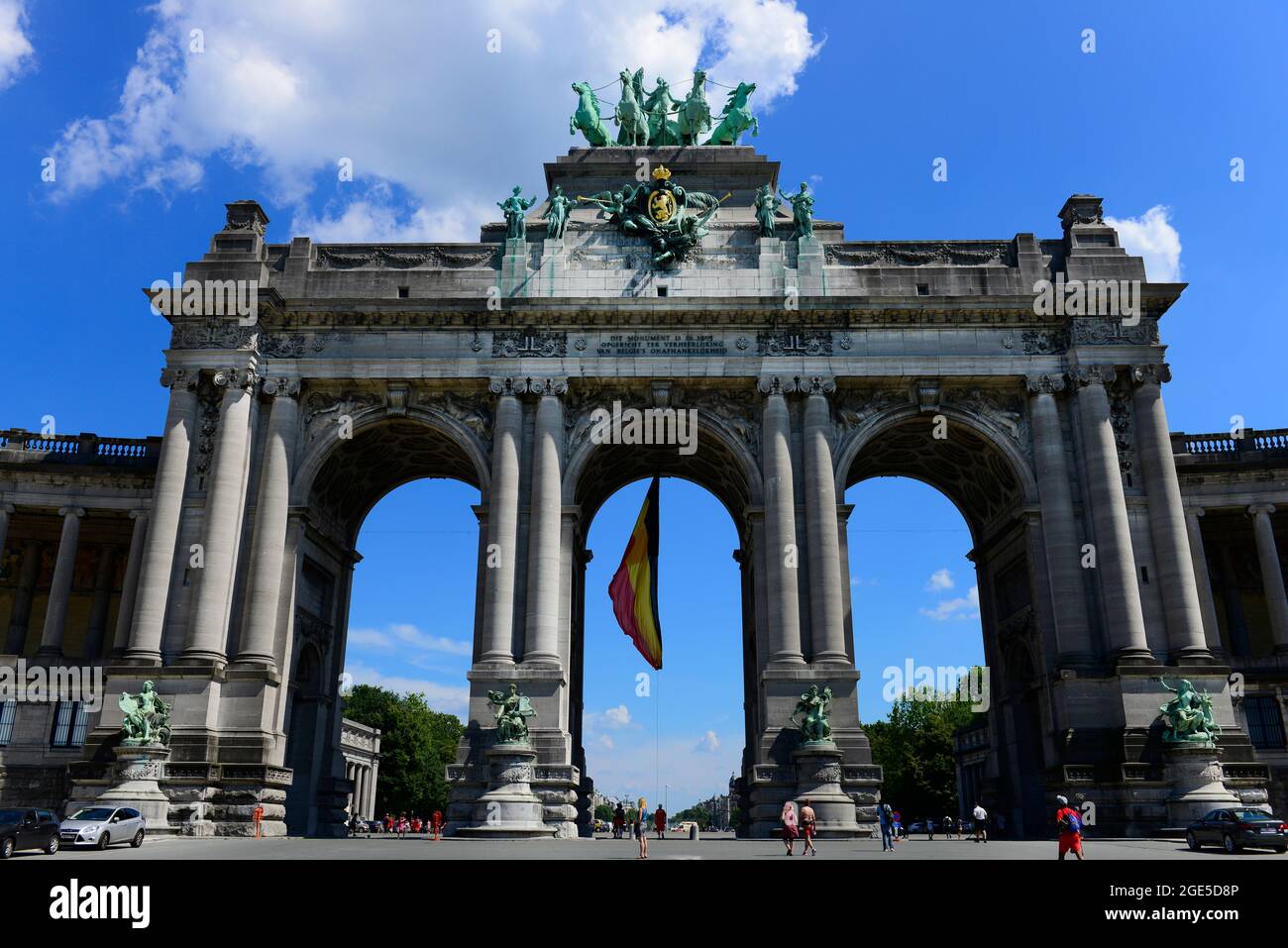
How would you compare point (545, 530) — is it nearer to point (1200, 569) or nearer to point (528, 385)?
point (528, 385)

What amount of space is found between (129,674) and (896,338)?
33294 mm

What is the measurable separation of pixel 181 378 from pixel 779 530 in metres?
25.4

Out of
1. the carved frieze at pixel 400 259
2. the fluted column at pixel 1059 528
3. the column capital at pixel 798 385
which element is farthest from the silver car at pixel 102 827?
the fluted column at pixel 1059 528

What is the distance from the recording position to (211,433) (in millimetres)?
40156

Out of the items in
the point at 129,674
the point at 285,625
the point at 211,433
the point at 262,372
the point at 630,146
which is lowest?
the point at 129,674

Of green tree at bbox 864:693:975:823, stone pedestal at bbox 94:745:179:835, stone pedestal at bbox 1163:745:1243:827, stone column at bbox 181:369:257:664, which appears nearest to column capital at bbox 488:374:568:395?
stone column at bbox 181:369:257:664

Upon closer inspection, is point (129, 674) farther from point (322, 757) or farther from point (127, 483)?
point (127, 483)

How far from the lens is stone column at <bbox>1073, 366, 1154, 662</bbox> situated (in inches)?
1454

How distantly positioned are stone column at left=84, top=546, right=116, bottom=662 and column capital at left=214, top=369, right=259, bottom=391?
19608 millimetres

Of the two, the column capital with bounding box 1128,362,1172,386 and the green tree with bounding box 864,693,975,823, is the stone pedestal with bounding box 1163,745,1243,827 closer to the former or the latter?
the column capital with bounding box 1128,362,1172,386

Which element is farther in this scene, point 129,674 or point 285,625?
point 285,625

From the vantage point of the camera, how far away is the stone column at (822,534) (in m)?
37.6

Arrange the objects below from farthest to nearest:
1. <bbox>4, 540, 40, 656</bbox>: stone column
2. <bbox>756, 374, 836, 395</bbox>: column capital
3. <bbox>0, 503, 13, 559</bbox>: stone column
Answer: <bbox>4, 540, 40, 656</bbox>: stone column < <bbox>0, 503, 13, 559</bbox>: stone column < <bbox>756, 374, 836, 395</bbox>: column capital
